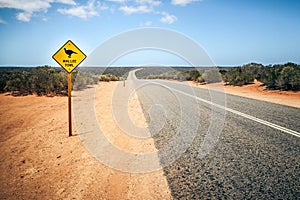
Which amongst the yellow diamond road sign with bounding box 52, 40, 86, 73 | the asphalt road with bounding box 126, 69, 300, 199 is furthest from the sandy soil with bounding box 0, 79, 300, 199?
the yellow diamond road sign with bounding box 52, 40, 86, 73

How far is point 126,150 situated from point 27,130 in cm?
467

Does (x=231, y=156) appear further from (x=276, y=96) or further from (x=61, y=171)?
(x=276, y=96)

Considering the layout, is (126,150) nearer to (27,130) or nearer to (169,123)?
(169,123)

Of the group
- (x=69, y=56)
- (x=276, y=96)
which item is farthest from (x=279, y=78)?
(x=69, y=56)

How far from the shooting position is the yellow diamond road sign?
22.6ft

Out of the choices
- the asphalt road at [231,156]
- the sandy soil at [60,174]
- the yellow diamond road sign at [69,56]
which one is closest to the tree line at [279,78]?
the asphalt road at [231,156]

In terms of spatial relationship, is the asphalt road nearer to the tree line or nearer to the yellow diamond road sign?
the yellow diamond road sign

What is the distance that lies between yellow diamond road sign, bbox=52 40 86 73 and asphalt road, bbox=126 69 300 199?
3178 mm

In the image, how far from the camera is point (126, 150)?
18.5 feet

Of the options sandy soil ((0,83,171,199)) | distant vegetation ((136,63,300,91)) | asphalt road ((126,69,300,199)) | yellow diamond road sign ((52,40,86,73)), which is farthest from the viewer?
distant vegetation ((136,63,300,91))

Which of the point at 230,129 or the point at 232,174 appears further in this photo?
the point at 230,129

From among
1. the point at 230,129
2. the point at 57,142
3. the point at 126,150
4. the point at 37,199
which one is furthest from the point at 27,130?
the point at 230,129

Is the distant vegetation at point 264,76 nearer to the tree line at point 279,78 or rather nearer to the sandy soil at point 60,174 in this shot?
the tree line at point 279,78

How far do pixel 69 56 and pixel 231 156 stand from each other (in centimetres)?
543
